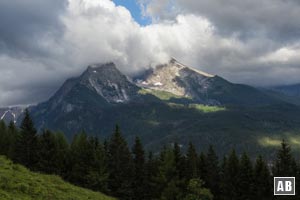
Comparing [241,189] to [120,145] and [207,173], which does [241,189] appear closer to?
[207,173]

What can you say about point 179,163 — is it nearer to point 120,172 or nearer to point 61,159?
point 120,172

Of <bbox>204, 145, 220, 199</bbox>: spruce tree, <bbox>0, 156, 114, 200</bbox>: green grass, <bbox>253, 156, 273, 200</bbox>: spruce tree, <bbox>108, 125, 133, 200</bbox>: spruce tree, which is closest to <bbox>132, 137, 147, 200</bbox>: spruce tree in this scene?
<bbox>108, 125, 133, 200</bbox>: spruce tree

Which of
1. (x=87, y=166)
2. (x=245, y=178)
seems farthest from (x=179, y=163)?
(x=87, y=166)

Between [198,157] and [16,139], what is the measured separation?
45374 mm

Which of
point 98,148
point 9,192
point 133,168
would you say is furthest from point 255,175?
point 9,192

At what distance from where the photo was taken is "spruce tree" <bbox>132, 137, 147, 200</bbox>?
9650cm

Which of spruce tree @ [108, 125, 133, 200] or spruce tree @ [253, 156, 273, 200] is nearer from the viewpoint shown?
spruce tree @ [253, 156, 273, 200]

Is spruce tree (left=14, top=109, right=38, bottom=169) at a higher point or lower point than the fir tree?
higher

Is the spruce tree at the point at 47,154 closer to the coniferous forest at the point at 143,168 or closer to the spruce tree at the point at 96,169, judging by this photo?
the coniferous forest at the point at 143,168

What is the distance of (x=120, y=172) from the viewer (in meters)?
97.1

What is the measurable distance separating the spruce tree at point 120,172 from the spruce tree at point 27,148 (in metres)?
18.2

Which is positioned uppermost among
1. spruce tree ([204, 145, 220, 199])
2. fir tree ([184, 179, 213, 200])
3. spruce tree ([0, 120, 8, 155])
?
spruce tree ([0, 120, 8, 155])

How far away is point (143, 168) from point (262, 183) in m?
28.4

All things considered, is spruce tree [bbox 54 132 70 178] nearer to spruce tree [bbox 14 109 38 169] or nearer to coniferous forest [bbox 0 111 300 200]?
coniferous forest [bbox 0 111 300 200]
